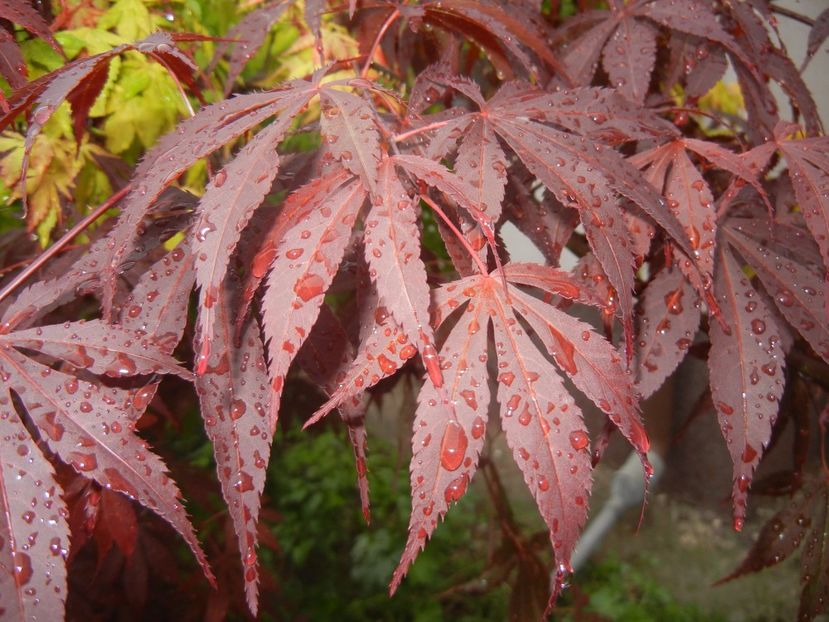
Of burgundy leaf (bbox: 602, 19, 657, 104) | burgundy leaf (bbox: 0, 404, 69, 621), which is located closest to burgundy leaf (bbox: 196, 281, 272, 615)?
burgundy leaf (bbox: 0, 404, 69, 621)

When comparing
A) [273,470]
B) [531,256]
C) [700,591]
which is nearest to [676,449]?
[700,591]

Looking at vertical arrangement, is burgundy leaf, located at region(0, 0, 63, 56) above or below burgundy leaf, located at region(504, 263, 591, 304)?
above

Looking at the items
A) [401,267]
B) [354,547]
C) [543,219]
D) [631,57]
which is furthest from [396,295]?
[354,547]

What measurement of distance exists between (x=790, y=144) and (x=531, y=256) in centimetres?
212

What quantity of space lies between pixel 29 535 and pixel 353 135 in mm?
362

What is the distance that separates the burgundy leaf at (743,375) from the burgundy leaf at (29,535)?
54 cm

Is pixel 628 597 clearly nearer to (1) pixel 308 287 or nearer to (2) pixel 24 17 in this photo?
(1) pixel 308 287

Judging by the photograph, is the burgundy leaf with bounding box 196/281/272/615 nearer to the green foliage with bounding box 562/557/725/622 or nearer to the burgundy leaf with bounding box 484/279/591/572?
the burgundy leaf with bounding box 484/279/591/572

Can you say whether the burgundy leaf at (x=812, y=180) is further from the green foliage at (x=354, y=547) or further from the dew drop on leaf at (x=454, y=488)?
the green foliage at (x=354, y=547)

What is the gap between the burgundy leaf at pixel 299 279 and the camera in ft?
1.42

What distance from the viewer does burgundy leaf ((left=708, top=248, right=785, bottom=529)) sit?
0.59 metres

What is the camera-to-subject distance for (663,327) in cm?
67

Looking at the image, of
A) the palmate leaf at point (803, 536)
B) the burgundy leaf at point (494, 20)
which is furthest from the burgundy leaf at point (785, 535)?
the burgundy leaf at point (494, 20)

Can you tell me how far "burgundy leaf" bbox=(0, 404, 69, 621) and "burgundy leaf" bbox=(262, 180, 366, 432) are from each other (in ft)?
0.55
